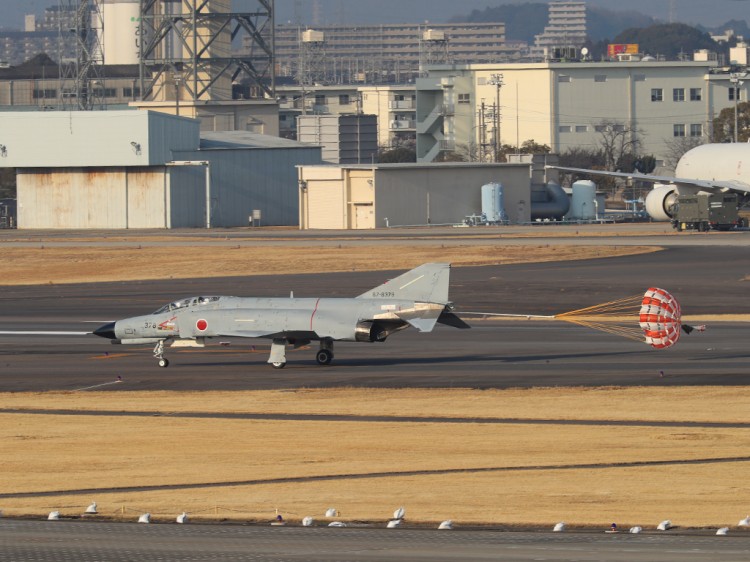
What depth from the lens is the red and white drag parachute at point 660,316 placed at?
42812 mm

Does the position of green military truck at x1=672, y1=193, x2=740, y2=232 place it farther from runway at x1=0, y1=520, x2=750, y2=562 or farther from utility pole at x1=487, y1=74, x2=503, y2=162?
runway at x1=0, y1=520, x2=750, y2=562

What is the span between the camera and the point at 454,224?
395ft

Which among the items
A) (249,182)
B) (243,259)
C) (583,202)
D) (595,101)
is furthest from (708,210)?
(595,101)

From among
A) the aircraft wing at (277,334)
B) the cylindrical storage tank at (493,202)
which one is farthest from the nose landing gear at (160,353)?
the cylindrical storage tank at (493,202)

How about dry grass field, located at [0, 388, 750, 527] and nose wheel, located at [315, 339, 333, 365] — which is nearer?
dry grass field, located at [0, 388, 750, 527]

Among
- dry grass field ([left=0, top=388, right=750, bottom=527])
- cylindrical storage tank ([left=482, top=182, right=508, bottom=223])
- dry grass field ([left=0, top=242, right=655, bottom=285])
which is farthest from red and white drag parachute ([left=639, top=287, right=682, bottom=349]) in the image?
cylindrical storage tank ([left=482, top=182, right=508, bottom=223])

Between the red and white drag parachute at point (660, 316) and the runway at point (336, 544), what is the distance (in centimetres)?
1944

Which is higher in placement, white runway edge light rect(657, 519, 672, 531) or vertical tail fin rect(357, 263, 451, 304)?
vertical tail fin rect(357, 263, 451, 304)

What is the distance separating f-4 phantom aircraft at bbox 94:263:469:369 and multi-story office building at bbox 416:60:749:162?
146m

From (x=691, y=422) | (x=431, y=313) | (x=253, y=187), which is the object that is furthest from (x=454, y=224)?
(x=691, y=422)

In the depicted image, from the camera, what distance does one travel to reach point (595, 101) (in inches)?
7603

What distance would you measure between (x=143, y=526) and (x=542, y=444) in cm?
1182

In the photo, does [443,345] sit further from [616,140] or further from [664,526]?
[616,140]

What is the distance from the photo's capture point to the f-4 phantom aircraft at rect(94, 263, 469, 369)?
44.7 meters
